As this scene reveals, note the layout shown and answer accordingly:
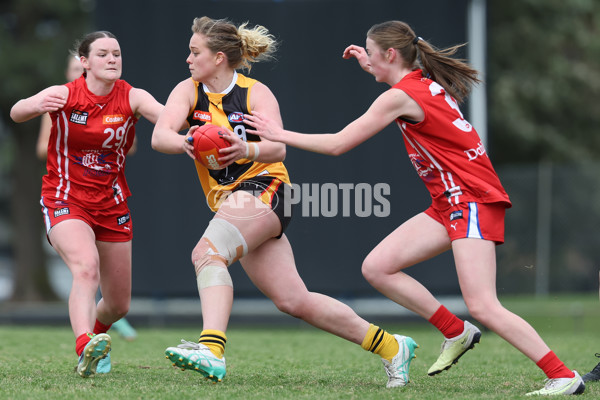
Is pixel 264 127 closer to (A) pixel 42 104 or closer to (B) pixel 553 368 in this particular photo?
(A) pixel 42 104

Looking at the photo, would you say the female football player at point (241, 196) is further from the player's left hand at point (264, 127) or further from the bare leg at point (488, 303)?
the bare leg at point (488, 303)

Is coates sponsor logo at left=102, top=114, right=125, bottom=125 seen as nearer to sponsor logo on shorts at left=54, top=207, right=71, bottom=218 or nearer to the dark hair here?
sponsor logo on shorts at left=54, top=207, right=71, bottom=218

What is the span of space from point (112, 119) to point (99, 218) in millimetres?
655

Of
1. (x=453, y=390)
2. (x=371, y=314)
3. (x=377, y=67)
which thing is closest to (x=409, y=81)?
(x=377, y=67)

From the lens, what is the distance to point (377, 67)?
5.01 metres

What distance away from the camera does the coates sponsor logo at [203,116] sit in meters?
4.94

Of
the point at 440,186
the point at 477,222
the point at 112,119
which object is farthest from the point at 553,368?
the point at 112,119

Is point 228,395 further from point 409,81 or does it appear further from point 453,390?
point 409,81

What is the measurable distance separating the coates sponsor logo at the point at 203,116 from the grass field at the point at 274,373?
1.55 metres

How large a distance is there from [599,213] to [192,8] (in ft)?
30.8

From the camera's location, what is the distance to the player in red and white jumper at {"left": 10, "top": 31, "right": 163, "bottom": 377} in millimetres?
5246

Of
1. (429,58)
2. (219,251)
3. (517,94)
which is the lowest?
(219,251)

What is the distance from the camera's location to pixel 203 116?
4.96 meters

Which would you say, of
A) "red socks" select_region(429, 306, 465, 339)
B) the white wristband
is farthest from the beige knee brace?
"red socks" select_region(429, 306, 465, 339)
